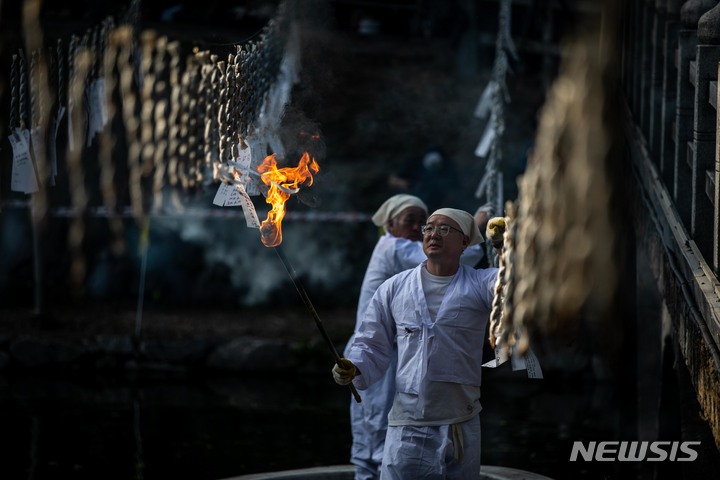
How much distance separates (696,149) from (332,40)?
12.2m

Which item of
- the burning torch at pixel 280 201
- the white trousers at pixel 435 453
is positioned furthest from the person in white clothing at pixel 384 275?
the white trousers at pixel 435 453

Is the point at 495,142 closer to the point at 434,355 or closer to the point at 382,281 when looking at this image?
the point at 382,281

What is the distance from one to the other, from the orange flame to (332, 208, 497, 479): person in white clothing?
0.70 meters

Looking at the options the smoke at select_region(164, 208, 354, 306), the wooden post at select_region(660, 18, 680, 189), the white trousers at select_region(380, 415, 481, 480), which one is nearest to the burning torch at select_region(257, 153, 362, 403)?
the white trousers at select_region(380, 415, 481, 480)

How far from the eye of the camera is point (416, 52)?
60.2ft

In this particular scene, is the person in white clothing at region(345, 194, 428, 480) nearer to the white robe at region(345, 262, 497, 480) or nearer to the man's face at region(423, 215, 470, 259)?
the white robe at region(345, 262, 497, 480)

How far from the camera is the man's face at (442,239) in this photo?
6.13 m

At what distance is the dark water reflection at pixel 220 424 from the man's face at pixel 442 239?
11.4 ft

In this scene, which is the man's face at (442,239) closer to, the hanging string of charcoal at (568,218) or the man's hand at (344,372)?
the man's hand at (344,372)

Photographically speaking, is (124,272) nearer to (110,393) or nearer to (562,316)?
(110,393)

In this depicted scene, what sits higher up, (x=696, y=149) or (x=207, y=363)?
(x=696, y=149)

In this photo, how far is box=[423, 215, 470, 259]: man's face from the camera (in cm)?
613

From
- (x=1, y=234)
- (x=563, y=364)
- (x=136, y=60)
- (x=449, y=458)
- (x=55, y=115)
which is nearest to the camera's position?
(x=449, y=458)

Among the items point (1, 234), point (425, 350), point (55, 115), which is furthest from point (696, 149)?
point (1, 234)
